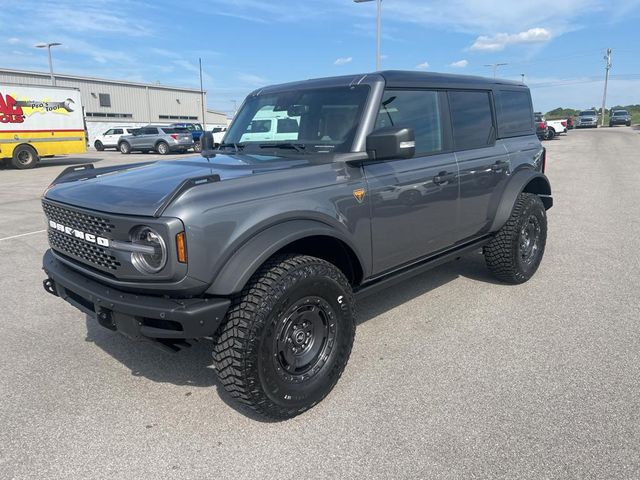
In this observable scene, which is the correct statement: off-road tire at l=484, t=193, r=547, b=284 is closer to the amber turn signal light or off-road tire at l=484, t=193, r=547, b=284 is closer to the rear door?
the rear door

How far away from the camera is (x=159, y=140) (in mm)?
27453

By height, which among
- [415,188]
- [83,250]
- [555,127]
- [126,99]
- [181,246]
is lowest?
[83,250]

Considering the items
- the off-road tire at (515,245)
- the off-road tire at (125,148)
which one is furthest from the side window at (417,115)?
the off-road tire at (125,148)

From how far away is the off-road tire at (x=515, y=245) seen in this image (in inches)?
186

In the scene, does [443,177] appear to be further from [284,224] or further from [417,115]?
[284,224]

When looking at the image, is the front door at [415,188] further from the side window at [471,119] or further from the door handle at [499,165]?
the door handle at [499,165]

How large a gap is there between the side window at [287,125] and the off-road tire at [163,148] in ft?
82.8

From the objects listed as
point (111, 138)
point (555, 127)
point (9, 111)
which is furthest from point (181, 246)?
point (555, 127)

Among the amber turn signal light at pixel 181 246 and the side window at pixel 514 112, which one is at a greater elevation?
the side window at pixel 514 112

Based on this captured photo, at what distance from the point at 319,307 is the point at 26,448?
1752 millimetres

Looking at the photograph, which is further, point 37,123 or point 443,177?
point 37,123

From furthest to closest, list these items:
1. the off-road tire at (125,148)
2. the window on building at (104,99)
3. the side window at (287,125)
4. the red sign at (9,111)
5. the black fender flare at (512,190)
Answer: the window on building at (104,99) < the off-road tire at (125,148) < the red sign at (9,111) < the black fender flare at (512,190) < the side window at (287,125)

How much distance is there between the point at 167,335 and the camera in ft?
8.11

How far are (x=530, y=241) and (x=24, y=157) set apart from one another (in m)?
19.9
